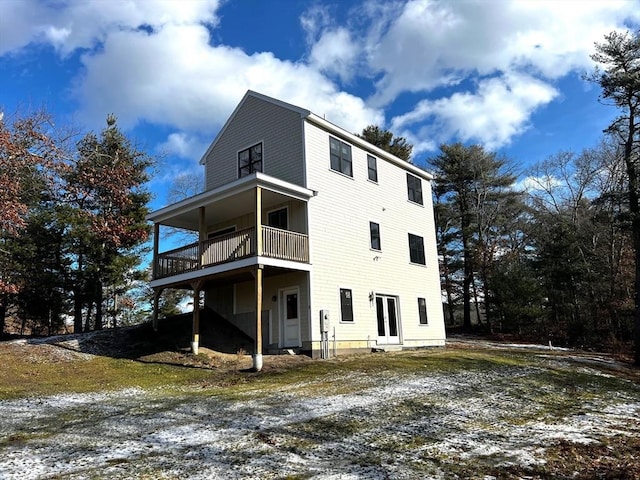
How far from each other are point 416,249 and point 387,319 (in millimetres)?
4177

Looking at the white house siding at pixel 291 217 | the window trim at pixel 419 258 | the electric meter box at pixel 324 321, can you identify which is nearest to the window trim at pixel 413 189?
the window trim at pixel 419 258

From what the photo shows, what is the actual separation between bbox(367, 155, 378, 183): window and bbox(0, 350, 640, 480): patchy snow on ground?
35.5ft

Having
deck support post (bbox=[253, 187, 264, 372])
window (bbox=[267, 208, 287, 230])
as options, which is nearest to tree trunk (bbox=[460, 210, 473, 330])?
window (bbox=[267, 208, 287, 230])

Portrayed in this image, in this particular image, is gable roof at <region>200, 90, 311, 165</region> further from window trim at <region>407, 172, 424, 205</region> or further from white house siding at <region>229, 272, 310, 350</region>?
window trim at <region>407, 172, 424, 205</region>

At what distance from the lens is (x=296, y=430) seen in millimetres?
6551

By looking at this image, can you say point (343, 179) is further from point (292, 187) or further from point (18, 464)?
point (18, 464)

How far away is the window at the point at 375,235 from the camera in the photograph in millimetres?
18836

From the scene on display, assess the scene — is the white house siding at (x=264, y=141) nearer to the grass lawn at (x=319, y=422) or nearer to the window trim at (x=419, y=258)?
the window trim at (x=419, y=258)

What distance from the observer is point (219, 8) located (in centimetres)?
1569

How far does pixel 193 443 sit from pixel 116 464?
105cm

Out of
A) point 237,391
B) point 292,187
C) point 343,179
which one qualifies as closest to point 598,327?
point 343,179

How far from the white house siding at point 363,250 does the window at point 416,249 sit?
296 mm

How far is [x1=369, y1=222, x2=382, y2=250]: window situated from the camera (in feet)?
61.8

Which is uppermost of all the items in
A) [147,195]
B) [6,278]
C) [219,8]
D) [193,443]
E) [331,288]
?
[219,8]
